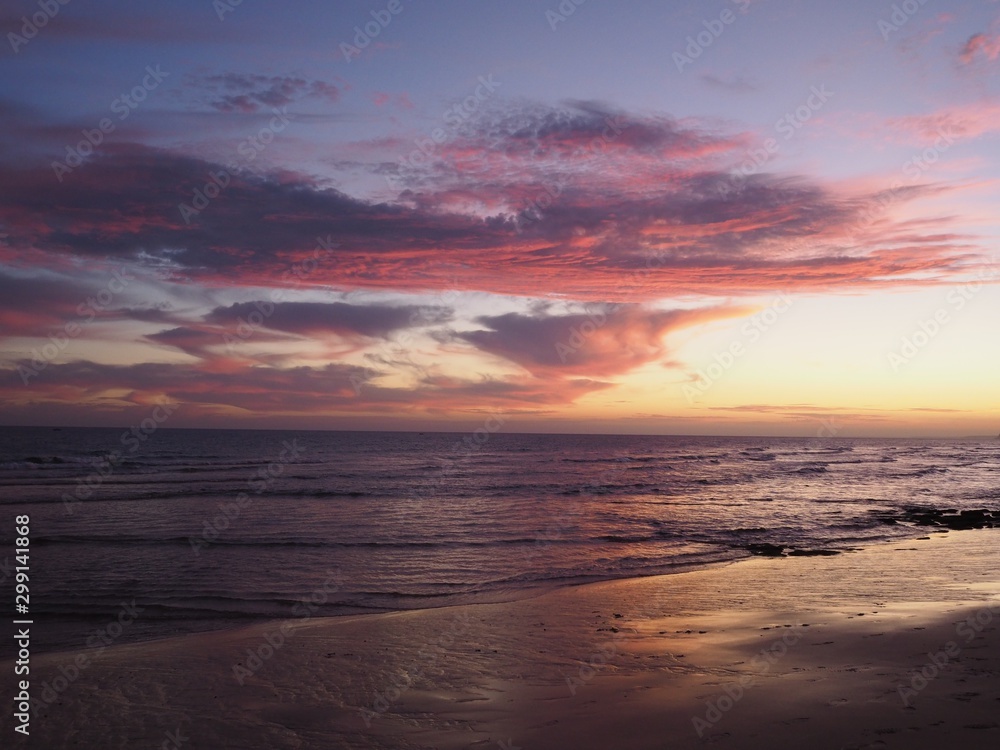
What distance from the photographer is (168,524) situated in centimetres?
2805

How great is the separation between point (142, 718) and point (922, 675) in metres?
10.3

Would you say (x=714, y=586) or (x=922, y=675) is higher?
(x=922, y=675)

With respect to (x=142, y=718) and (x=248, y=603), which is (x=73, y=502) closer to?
(x=248, y=603)

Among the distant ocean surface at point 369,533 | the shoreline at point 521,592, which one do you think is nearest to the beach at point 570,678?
the shoreline at point 521,592

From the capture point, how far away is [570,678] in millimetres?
9766

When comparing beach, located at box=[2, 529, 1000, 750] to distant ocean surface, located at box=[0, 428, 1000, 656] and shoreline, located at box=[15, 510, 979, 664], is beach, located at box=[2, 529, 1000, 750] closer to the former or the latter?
shoreline, located at box=[15, 510, 979, 664]

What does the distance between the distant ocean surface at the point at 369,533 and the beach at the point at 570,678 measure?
2.83 meters

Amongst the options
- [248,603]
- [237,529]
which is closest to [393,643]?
[248,603]

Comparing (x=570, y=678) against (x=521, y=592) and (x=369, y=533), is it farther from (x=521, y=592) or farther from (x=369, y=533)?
(x=369, y=533)

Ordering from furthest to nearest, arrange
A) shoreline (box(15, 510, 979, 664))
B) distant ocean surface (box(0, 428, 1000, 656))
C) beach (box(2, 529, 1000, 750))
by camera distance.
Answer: distant ocean surface (box(0, 428, 1000, 656)) → shoreline (box(15, 510, 979, 664)) → beach (box(2, 529, 1000, 750))

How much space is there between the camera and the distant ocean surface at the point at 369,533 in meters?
16.4

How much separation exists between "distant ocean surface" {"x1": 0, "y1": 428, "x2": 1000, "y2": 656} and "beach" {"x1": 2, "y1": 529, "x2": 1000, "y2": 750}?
283 centimetres

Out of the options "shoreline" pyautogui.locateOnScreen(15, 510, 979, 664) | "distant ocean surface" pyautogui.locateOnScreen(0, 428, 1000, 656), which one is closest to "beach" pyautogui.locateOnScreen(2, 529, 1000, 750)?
"shoreline" pyautogui.locateOnScreen(15, 510, 979, 664)

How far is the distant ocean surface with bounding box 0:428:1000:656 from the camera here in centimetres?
1636
